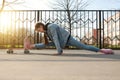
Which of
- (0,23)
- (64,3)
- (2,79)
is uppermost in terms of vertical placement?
(64,3)

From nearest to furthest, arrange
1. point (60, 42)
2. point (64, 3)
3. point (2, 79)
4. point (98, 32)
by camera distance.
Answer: point (2, 79), point (60, 42), point (98, 32), point (64, 3)

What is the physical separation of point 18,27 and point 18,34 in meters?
0.33

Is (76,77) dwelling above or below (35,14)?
below

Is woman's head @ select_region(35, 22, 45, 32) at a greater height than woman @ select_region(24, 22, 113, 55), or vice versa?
woman's head @ select_region(35, 22, 45, 32)

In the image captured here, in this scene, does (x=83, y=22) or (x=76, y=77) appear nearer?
(x=76, y=77)

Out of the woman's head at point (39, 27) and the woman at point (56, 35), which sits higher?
the woman's head at point (39, 27)

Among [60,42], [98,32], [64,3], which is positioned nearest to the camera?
[60,42]

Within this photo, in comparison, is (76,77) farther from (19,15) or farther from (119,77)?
(19,15)

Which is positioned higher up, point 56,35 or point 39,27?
point 39,27

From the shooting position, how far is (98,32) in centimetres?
1473

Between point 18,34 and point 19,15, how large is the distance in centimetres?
88

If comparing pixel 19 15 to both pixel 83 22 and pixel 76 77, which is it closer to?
pixel 83 22

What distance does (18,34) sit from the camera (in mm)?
15211

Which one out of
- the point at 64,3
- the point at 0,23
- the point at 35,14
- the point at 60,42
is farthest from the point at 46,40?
the point at 64,3
